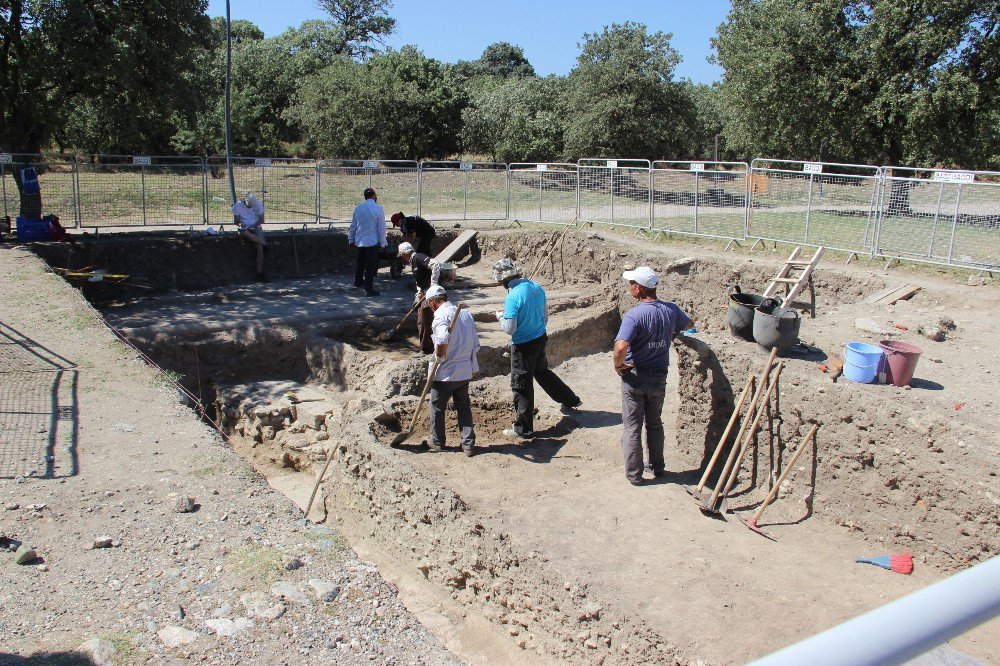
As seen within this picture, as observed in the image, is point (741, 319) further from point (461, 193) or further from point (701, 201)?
point (461, 193)

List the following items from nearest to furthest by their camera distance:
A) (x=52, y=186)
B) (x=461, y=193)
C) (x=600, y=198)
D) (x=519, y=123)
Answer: (x=52, y=186) < (x=600, y=198) < (x=461, y=193) < (x=519, y=123)

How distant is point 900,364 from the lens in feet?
23.4

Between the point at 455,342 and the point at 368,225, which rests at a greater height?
the point at 368,225

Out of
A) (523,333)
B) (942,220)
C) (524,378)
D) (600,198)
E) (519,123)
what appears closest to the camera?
(523,333)

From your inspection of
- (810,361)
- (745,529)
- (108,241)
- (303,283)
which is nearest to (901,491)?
(745,529)

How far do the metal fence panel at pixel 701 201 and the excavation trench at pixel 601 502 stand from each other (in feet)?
20.7

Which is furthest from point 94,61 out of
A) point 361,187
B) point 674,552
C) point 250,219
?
point 674,552

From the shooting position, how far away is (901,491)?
624 centimetres

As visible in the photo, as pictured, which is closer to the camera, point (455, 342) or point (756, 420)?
point (756, 420)

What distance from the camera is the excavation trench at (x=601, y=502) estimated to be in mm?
5473

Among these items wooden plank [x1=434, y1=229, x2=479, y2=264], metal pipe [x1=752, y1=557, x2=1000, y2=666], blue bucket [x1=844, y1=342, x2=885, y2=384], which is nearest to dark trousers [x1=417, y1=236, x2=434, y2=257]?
wooden plank [x1=434, y1=229, x2=479, y2=264]

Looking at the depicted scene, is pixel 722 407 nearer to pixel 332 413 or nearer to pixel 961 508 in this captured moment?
pixel 961 508

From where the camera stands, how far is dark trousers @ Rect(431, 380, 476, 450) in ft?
26.3

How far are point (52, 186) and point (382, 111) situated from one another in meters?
15.6
